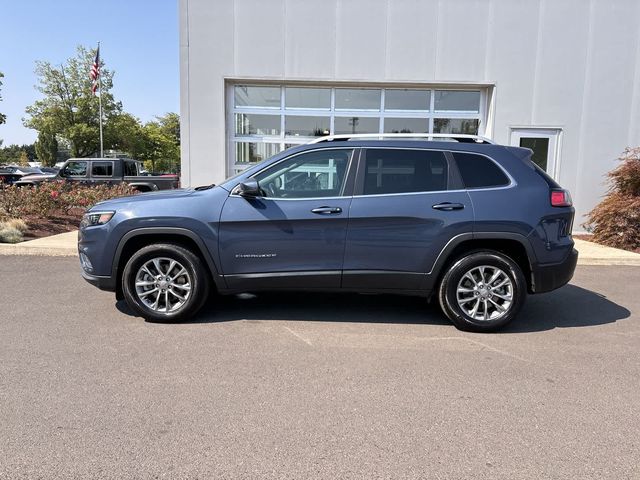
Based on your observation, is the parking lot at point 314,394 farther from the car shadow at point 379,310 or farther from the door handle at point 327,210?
the door handle at point 327,210

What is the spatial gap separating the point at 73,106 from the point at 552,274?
161 ft

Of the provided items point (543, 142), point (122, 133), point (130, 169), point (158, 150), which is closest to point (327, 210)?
point (543, 142)

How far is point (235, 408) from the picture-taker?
10.5ft

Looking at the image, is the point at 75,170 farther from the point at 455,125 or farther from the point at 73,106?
the point at 73,106

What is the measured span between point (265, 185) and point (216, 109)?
696 cm

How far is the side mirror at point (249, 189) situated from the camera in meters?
4.58

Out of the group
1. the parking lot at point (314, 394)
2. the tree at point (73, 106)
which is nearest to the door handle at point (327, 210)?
the parking lot at point (314, 394)

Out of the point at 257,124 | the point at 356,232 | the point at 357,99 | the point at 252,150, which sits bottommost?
the point at 356,232

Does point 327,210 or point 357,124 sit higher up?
point 357,124

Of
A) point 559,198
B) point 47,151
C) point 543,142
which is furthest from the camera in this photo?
point 47,151

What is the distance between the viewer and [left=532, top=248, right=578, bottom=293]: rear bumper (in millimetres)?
4781

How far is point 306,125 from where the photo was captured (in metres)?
11.5

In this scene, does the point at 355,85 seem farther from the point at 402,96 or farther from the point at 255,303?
the point at 255,303

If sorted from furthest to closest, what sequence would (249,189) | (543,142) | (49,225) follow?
(543,142), (49,225), (249,189)
